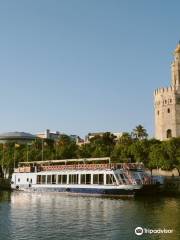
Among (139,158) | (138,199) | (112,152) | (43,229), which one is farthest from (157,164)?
(43,229)

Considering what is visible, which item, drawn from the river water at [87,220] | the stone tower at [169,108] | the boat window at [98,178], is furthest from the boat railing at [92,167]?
the stone tower at [169,108]

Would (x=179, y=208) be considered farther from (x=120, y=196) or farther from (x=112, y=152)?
(x=112, y=152)

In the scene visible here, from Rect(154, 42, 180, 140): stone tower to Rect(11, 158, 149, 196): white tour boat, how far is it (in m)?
45.2

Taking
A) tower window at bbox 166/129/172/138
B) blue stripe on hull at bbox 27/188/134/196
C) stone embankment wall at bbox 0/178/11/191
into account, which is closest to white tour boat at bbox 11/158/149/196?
blue stripe on hull at bbox 27/188/134/196

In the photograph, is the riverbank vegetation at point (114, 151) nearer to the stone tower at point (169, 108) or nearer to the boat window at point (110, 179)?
the stone tower at point (169, 108)

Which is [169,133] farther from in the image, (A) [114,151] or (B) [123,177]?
(B) [123,177]

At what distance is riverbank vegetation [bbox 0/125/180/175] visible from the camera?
84500 mm

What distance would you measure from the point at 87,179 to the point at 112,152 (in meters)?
23.8

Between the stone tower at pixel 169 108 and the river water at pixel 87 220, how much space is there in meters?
62.5

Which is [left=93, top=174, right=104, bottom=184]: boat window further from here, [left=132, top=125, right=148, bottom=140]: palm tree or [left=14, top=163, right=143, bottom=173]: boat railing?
[left=132, top=125, right=148, bottom=140]: palm tree

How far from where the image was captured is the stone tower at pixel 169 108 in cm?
11888

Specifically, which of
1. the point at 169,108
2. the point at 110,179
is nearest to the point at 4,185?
the point at 110,179

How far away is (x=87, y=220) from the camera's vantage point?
4281 centimetres

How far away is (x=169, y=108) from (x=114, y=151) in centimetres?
3014
